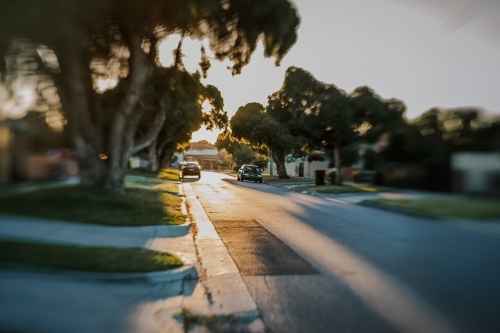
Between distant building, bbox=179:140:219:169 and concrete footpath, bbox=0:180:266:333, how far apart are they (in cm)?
11428

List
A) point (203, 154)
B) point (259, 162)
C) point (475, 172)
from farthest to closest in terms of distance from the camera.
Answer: point (203, 154) < point (259, 162) < point (475, 172)

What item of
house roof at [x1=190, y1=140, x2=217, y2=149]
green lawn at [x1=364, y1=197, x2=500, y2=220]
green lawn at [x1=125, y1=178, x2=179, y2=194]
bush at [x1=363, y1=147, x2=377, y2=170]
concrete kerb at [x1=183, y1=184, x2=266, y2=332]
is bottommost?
concrete kerb at [x1=183, y1=184, x2=266, y2=332]

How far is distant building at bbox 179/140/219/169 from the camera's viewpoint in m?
128

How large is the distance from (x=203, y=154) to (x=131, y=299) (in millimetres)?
150019

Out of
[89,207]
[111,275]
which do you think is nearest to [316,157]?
[89,207]

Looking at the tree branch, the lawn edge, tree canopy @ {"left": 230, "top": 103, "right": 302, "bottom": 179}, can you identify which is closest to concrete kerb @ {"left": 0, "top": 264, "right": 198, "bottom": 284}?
the tree branch

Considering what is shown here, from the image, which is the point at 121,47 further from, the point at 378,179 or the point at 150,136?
the point at 378,179

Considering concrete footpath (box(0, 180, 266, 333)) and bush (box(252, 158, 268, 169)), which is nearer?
concrete footpath (box(0, 180, 266, 333))

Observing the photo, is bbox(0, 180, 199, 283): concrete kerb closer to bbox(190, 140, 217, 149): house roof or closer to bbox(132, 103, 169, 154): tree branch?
bbox(132, 103, 169, 154): tree branch

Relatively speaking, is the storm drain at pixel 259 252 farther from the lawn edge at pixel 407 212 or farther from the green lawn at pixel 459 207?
the green lawn at pixel 459 207

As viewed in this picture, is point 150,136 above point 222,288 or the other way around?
above

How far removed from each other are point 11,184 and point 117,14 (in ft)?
28.6

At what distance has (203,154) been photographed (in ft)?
509

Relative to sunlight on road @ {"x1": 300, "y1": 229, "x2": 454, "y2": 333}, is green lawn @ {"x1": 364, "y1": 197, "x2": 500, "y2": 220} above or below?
above
